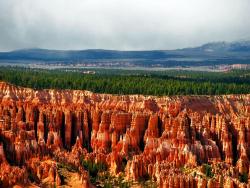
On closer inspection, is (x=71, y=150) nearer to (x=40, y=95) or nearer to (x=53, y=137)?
(x=53, y=137)

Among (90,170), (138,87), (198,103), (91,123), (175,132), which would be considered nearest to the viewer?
(90,170)

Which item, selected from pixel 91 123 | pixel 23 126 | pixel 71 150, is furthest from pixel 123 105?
pixel 23 126

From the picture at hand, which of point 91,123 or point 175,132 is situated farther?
point 91,123

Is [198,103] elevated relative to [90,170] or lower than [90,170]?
elevated

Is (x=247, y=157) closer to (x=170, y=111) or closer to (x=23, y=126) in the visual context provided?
(x=170, y=111)

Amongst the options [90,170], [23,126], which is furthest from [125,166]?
[23,126]

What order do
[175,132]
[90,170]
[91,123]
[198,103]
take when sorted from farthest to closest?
[198,103]
[91,123]
[175,132]
[90,170]
